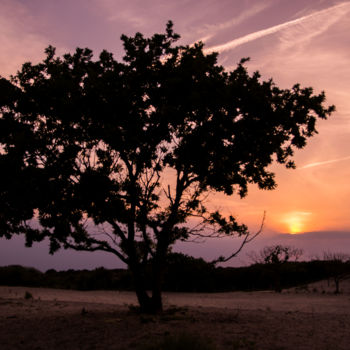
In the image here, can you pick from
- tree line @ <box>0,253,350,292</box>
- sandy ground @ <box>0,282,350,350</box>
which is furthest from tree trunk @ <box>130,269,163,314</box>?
tree line @ <box>0,253,350,292</box>

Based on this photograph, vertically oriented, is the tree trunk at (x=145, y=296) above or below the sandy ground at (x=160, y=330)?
above

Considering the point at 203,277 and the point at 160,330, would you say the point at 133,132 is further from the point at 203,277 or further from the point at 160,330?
the point at 203,277

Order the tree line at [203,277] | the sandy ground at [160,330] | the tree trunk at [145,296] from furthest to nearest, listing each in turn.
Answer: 1. the tree line at [203,277]
2. the tree trunk at [145,296]
3. the sandy ground at [160,330]

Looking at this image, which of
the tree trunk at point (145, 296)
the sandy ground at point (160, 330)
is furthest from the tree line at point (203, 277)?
the tree trunk at point (145, 296)

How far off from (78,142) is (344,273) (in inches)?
1108

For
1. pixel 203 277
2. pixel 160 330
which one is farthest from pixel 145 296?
pixel 203 277

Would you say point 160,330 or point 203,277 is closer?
point 160,330

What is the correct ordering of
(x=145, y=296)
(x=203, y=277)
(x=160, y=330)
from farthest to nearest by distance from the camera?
1. (x=203, y=277)
2. (x=145, y=296)
3. (x=160, y=330)

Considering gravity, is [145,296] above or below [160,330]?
above

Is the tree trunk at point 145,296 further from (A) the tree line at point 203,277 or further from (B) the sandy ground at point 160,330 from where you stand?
(A) the tree line at point 203,277

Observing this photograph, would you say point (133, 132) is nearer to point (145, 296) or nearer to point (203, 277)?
point (145, 296)

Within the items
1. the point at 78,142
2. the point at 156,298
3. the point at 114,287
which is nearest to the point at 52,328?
the point at 156,298

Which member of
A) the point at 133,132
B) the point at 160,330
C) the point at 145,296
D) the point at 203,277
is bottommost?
the point at 160,330

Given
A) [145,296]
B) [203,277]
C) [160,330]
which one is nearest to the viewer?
[160,330]
